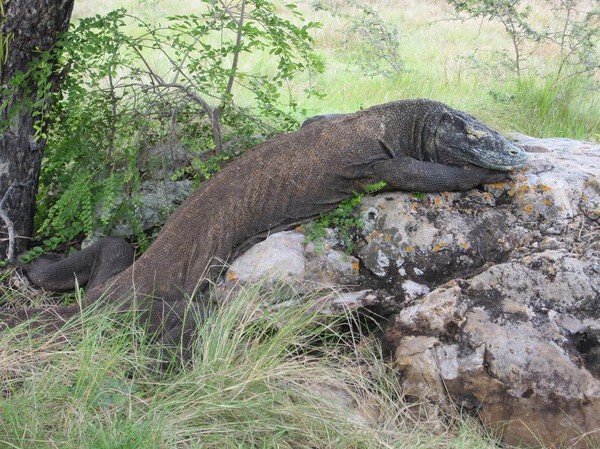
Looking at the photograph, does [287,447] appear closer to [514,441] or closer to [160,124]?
[514,441]

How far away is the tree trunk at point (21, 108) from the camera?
543 centimetres

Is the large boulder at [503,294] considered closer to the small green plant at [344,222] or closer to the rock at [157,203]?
the small green plant at [344,222]

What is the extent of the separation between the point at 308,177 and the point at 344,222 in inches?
16.9

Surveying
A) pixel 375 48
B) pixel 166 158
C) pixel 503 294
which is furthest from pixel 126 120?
pixel 375 48

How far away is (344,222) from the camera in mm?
5180

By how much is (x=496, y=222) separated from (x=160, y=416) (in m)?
2.61

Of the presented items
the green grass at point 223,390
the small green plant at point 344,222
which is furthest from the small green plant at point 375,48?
the green grass at point 223,390

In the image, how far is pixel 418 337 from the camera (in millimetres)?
4391

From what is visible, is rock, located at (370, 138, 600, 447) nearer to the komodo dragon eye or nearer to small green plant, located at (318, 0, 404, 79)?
the komodo dragon eye

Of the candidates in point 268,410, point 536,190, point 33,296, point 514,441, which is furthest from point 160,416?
point 536,190

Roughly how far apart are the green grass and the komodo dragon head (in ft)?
4.94

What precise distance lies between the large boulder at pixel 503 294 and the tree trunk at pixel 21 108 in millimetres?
2414

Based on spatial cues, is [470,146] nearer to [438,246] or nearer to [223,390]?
[438,246]

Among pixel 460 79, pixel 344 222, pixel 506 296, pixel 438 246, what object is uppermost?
pixel 460 79
